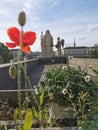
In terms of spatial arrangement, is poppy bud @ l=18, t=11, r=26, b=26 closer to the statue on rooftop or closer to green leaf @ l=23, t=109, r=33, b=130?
green leaf @ l=23, t=109, r=33, b=130

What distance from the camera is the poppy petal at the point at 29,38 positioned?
1.70 meters

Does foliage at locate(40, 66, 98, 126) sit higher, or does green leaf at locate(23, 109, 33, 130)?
green leaf at locate(23, 109, 33, 130)

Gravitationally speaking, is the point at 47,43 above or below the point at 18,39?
below

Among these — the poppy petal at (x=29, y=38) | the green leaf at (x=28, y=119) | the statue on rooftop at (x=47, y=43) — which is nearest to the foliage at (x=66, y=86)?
the poppy petal at (x=29, y=38)

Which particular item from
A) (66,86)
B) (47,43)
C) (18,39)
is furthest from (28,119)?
(47,43)

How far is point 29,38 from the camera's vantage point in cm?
173

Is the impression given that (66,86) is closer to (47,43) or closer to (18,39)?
(18,39)

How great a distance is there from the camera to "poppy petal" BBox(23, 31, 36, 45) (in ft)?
5.57

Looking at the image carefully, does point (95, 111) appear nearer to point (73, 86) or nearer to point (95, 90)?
point (95, 90)

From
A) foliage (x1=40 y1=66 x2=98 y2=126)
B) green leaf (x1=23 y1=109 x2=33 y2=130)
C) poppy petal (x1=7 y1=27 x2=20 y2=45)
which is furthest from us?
foliage (x1=40 y1=66 x2=98 y2=126)

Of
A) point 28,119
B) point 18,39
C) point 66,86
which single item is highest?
point 18,39

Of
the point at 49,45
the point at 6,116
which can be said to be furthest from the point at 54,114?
the point at 49,45

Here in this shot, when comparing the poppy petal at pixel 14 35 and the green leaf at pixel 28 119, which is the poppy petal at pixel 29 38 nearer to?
the poppy petal at pixel 14 35

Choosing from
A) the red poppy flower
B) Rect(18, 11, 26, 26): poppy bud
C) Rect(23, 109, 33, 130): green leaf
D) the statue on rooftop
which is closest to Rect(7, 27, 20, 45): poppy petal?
the red poppy flower
